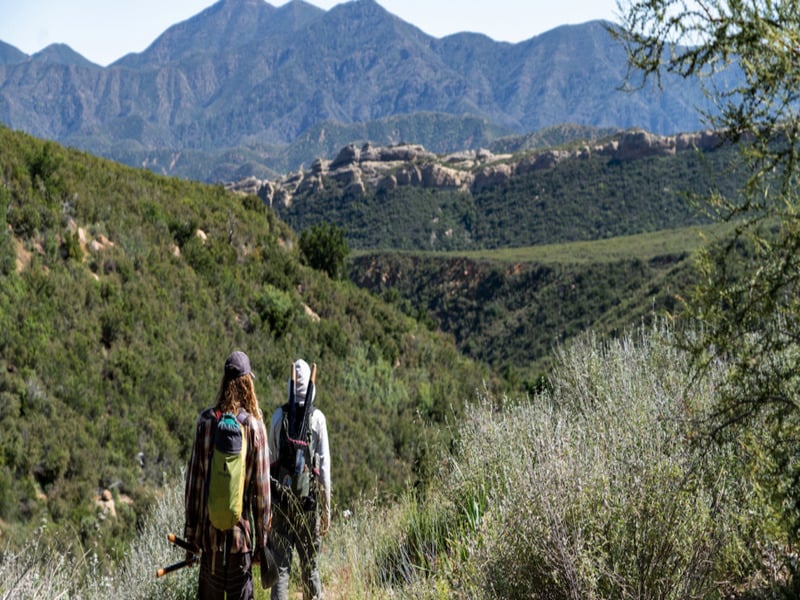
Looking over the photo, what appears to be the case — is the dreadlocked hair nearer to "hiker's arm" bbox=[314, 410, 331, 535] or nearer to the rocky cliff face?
"hiker's arm" bbox=[314, 410, 331, 535]

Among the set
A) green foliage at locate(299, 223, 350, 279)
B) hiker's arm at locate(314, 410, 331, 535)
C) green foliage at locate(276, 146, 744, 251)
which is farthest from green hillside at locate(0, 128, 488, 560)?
green foliage at locate(276, 146, 744, 251)

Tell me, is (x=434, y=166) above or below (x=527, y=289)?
above

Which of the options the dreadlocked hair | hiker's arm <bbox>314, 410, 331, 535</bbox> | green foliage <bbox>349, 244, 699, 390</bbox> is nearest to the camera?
the dreadlocked hair

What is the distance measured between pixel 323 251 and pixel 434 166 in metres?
82.2

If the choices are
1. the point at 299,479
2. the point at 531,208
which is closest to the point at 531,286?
the point at 531,208

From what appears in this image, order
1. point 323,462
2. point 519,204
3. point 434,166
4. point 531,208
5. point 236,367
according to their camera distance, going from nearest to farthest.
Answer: point 236,367 → point 323,462 → point 531,208 → point 519,204 → point 434,166

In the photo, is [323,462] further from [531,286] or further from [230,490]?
[531,286]

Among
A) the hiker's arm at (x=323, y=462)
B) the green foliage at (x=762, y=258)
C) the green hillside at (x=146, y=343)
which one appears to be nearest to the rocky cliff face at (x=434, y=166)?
the green hillside at (x=146, y=343)

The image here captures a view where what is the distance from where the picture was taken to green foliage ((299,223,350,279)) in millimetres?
20719

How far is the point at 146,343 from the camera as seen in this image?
1177 cm

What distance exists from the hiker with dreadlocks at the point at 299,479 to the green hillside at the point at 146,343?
4.87 ft

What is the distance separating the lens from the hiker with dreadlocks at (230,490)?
2.99m

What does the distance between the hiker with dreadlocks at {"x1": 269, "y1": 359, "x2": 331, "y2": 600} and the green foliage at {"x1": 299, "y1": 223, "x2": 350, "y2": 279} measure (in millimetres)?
16706

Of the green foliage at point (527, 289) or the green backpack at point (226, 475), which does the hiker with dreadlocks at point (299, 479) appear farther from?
the green foliage at point (527, 289)
